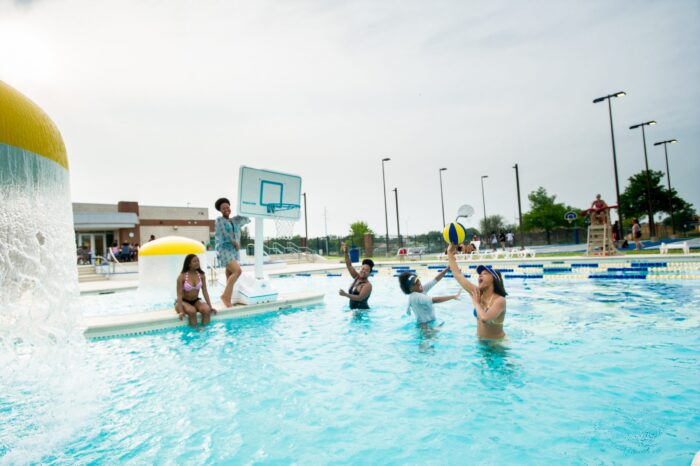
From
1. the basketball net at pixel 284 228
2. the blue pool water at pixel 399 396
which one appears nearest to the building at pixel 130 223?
the basketball net at pixel 284 228

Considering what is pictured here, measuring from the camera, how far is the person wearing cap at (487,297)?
15.3 feet

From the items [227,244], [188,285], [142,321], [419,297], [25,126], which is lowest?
[142,321]

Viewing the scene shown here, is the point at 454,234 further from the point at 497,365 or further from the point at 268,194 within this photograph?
the point at 268,194

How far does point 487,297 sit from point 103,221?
1449 inches

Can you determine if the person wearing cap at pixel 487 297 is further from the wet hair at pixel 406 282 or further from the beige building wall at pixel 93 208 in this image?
the beige building wall at pixel 93 208

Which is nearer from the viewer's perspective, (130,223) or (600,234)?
(600,234)

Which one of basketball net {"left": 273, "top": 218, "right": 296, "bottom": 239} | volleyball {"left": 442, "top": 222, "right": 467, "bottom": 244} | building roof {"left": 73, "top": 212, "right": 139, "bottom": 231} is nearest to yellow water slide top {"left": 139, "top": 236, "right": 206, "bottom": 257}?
basketball net {"left": 273, "top": 218, "right": 296, "bottom": 239}

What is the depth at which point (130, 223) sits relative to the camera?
35.1 m

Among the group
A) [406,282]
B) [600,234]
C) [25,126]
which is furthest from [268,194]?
[600,234]

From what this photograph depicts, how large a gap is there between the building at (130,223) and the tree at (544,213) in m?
45.5

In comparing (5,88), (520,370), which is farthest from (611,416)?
(5,88)

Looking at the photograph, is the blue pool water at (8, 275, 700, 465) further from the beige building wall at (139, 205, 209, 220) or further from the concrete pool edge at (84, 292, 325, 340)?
the beige building wall at (139, 205, 209, 220)

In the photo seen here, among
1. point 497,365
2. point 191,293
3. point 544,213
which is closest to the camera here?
point 497,365

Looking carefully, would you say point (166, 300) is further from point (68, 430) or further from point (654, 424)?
point (654, 424)
